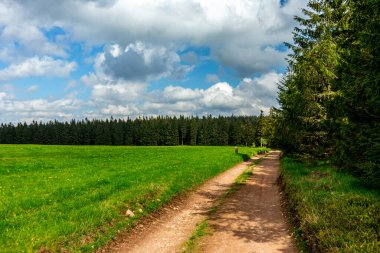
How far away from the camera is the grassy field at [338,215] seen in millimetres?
7759

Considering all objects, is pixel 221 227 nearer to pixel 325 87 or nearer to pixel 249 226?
pixel 249 226

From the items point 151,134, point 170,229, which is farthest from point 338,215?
point 151,134

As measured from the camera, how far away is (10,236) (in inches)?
340

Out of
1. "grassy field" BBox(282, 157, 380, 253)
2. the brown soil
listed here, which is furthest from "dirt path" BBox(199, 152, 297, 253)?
"grassy field" BBox(282, 157, 380, 253)

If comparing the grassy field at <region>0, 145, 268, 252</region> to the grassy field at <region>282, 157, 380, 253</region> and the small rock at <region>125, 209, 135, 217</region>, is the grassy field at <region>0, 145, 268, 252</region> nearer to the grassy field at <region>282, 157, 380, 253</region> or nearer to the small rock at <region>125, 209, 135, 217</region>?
the small rock at <region>125, 209, 135, 217</region>

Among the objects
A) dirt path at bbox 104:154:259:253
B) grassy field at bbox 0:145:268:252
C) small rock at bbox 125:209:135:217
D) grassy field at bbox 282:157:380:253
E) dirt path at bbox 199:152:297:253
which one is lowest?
dirt path at bbox 104:154:259:253

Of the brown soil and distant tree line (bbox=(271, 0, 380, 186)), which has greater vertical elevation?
distant tree line (bbox=(271, 0, 380, 186))

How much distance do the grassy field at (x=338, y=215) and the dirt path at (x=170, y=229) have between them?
374 cm

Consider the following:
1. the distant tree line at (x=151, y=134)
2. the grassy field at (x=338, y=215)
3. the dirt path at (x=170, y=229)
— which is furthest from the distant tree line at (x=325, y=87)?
the distant tree line at (x=151, y=134)

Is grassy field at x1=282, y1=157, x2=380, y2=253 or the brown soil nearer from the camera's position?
grassy field at x1=282, y1=157, x2=380, y2=253

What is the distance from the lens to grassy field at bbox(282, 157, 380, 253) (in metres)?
7.76

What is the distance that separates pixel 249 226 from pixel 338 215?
2.99 m

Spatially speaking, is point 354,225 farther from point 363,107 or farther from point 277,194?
point 277,194

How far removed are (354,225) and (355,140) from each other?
→ 600cm
